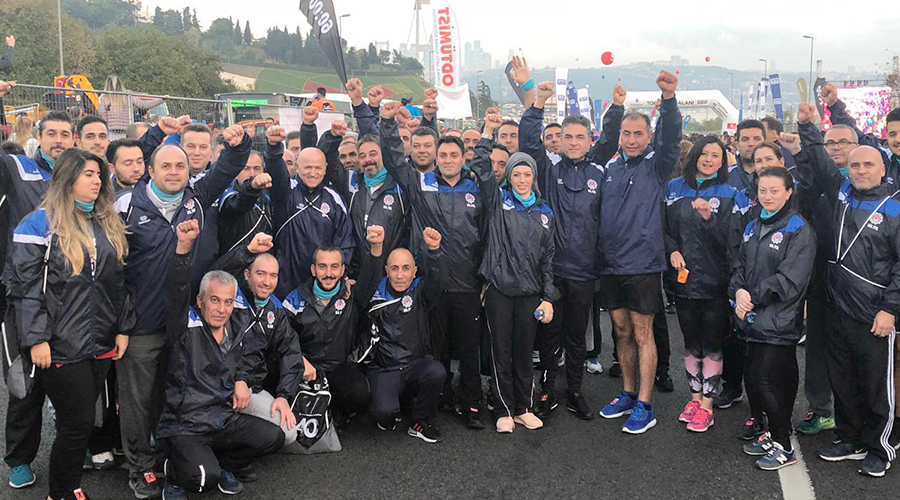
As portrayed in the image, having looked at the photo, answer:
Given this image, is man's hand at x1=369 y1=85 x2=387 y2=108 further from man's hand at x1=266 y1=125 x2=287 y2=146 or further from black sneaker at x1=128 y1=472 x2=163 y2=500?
black sneaker at x1=128 y1=472 x2=163 y2=500

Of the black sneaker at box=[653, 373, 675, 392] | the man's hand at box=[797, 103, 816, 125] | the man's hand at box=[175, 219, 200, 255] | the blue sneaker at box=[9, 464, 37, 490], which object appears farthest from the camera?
the black sneaker at box=[653, 373, 675, 392]

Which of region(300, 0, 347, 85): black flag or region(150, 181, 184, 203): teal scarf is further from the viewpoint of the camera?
region(300, 0, 347, 85): black flag

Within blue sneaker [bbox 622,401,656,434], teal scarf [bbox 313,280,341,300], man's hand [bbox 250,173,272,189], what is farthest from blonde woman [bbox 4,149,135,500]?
blue sneaker [bbox 622,401,656,434]

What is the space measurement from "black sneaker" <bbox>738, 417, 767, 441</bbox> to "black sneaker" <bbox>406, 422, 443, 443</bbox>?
2147 millimetres

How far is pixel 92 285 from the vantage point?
3629 millimetres

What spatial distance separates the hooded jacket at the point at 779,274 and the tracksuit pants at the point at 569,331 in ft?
3.85

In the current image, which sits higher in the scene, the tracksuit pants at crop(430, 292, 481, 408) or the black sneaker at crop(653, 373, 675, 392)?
the tracksuit pants at crop(430, 292, 481, 408)

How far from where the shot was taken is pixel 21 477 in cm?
396

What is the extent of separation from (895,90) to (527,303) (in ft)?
100.0

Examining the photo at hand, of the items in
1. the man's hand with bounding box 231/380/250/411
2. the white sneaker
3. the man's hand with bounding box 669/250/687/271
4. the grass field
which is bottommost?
the white sneaker

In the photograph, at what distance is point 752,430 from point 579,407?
1223 mm

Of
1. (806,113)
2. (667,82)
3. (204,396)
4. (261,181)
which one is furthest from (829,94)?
(204,396)

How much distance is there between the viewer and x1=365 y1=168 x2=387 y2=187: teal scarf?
17.3ft

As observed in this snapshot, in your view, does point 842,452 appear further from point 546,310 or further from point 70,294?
point 70,294
